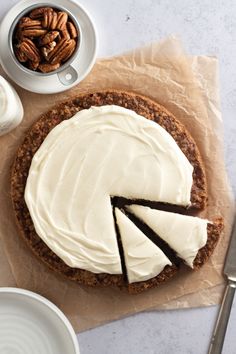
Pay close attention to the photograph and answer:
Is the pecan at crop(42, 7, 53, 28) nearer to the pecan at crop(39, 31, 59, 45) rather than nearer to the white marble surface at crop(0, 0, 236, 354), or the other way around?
the pecan at crop(39, 31, 59, 45)

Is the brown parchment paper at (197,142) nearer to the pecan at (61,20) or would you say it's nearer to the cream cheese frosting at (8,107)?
the cream cheese frosting at (8,107)

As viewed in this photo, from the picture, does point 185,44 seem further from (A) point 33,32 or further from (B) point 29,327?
(B) point 29,327

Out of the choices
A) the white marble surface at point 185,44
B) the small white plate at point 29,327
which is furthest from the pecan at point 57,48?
the small white plate at point 29,327

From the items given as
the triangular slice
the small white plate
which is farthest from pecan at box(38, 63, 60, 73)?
the small white plate

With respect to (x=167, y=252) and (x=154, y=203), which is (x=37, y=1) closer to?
(x=154, y=203)

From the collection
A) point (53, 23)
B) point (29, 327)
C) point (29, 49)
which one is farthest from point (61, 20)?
point (29, 327)

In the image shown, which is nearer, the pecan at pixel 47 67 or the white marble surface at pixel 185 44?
the pecan at pixel 47 67
